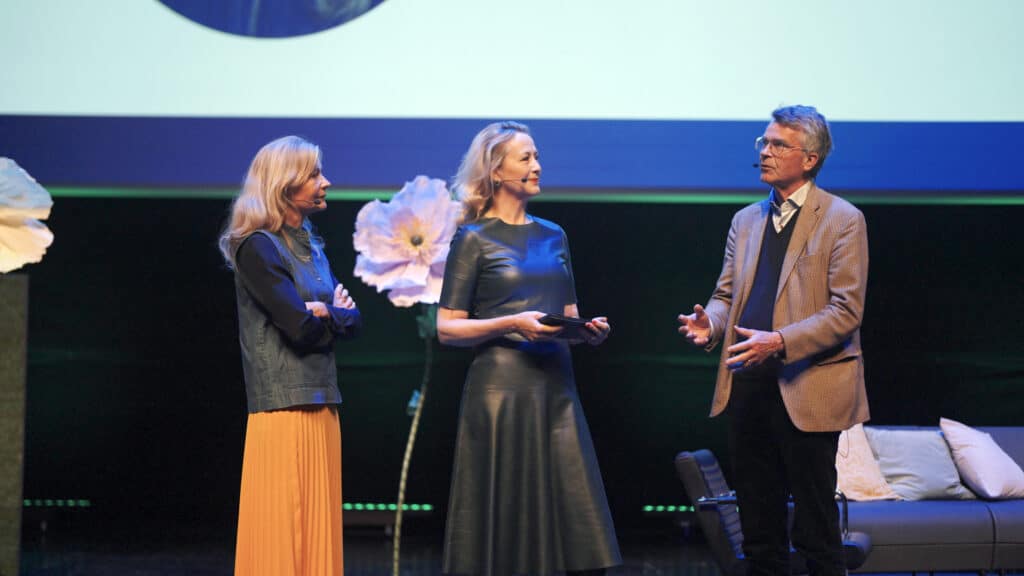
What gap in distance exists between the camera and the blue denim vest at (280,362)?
259 cm

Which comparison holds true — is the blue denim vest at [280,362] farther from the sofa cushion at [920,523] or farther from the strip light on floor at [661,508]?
the strip light on floor at [661,508]

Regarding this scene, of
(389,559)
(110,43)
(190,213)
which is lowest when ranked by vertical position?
A: (389,559)

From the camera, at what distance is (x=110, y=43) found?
383cm

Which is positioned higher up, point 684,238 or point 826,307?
point 684,238

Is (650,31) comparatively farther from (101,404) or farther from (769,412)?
(101,404)

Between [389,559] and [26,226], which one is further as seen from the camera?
[389,559]

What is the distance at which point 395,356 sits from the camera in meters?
5.05

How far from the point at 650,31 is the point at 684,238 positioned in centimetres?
137

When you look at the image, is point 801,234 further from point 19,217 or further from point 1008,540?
point 1008,540

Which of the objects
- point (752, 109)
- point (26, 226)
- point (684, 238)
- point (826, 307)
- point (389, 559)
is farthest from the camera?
point (684, 238)

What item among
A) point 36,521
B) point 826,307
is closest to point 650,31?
point 826,307

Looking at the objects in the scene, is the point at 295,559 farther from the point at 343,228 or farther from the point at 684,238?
the point at 684,238

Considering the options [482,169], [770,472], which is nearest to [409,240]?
[482,169]

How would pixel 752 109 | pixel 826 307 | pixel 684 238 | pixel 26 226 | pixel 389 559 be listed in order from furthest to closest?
pixel 684 238 → pixel 389 559 → pixel 752 109 → pixel 26 226 → pixel 826 307
